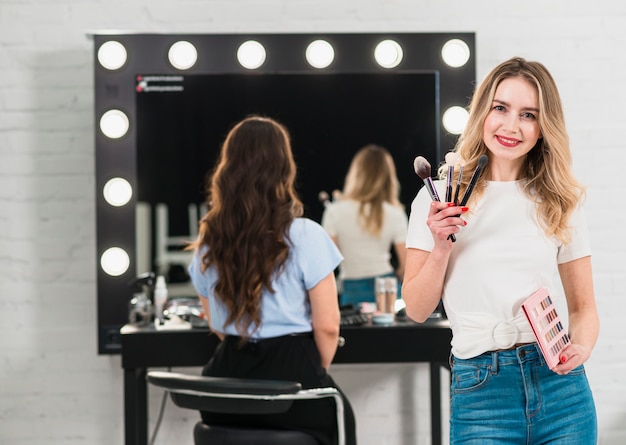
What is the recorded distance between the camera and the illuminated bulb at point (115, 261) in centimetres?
238

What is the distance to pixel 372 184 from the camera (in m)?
2.43

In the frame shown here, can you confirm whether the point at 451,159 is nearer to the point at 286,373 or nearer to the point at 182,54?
the point at 286,373

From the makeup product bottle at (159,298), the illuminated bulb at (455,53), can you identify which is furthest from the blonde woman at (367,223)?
the makeup product bottle at (159,298)

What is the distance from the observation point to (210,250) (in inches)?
71.6

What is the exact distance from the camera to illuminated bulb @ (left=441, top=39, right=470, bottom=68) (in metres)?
2.39

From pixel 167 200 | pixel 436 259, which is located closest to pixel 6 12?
pixel 167 200

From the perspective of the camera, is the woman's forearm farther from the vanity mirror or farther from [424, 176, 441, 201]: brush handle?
the vanity mirror

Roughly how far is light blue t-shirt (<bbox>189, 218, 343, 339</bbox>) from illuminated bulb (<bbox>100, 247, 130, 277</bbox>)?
62 cm

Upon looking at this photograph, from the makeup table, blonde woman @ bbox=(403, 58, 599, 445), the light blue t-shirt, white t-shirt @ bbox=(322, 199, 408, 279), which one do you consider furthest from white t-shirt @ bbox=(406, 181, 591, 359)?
white t-shirt @ bbox=(322, 199, 408, 279)

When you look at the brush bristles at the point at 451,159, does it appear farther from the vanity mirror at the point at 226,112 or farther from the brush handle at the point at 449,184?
the vanity mirror at the point at 226,112

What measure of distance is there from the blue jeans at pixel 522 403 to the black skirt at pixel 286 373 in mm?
440

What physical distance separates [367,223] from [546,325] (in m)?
1.16

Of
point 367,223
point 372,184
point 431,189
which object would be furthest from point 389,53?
point 431,189

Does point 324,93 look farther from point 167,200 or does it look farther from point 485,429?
point 485,429
